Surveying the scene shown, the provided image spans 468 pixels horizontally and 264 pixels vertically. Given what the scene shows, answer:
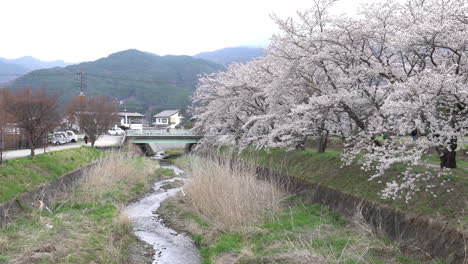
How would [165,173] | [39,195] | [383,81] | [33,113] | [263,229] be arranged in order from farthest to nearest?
[165,173] < [33,113] < [39,195] < [383,81] < [263,229]

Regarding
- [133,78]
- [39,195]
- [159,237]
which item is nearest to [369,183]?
[159,237]

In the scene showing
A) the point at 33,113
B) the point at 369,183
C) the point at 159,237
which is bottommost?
the point at 159,237

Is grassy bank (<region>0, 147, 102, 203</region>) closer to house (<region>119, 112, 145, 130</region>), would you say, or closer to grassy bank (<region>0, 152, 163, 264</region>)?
grassy bank (<region>0, 152, 163, 264</region>)

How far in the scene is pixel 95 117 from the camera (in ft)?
121

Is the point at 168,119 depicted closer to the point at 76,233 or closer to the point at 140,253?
the point at 76,233

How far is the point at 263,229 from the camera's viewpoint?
10.5 meters

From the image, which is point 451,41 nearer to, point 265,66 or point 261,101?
point 265,66

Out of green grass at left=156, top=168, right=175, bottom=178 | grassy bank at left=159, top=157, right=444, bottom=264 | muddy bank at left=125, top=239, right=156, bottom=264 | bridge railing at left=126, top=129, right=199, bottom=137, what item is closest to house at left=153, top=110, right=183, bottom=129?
bridge railing at left=126, top=129, right=199, bottom=137

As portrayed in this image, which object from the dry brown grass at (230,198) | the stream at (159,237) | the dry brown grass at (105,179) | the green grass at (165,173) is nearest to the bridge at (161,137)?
the green grass at (165,173)

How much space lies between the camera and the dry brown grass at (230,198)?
1128cm

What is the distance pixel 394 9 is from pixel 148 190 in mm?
15284

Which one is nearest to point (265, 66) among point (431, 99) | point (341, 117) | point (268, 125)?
point (268, 125)

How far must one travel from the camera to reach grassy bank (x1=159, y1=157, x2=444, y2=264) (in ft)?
27.2

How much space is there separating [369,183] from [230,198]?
430 cm
